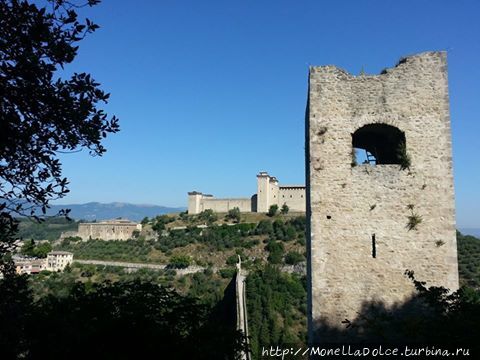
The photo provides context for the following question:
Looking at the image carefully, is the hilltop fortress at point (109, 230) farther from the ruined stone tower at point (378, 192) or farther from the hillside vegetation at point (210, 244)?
the ruined stone tower at point (378, 192)

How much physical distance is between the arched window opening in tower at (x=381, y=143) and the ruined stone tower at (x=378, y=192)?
58mm

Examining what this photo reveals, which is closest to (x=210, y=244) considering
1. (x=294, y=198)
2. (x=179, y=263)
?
(x=179, y=263)

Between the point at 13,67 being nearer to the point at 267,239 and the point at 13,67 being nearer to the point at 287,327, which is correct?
the point at 287,327

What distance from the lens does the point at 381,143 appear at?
967 cm

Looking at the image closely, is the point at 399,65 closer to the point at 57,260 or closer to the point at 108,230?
the point at 57,260

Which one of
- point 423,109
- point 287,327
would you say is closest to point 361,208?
point 423,109

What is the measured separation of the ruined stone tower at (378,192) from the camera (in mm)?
7621

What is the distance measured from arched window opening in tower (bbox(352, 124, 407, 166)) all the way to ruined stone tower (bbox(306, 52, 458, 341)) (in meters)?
0.06

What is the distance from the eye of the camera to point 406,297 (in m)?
7.56

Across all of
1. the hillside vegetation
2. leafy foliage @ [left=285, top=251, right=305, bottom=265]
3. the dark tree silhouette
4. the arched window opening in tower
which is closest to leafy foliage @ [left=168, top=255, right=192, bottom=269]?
the hillside vegetation

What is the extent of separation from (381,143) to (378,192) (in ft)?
7.20

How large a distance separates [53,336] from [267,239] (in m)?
59.8

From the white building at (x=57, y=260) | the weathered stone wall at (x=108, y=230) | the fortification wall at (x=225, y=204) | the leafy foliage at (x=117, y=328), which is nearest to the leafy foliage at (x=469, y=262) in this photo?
the leafy foliage at (x=117, y=328)

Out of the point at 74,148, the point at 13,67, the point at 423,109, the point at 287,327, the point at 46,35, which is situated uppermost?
the point at 423,109
